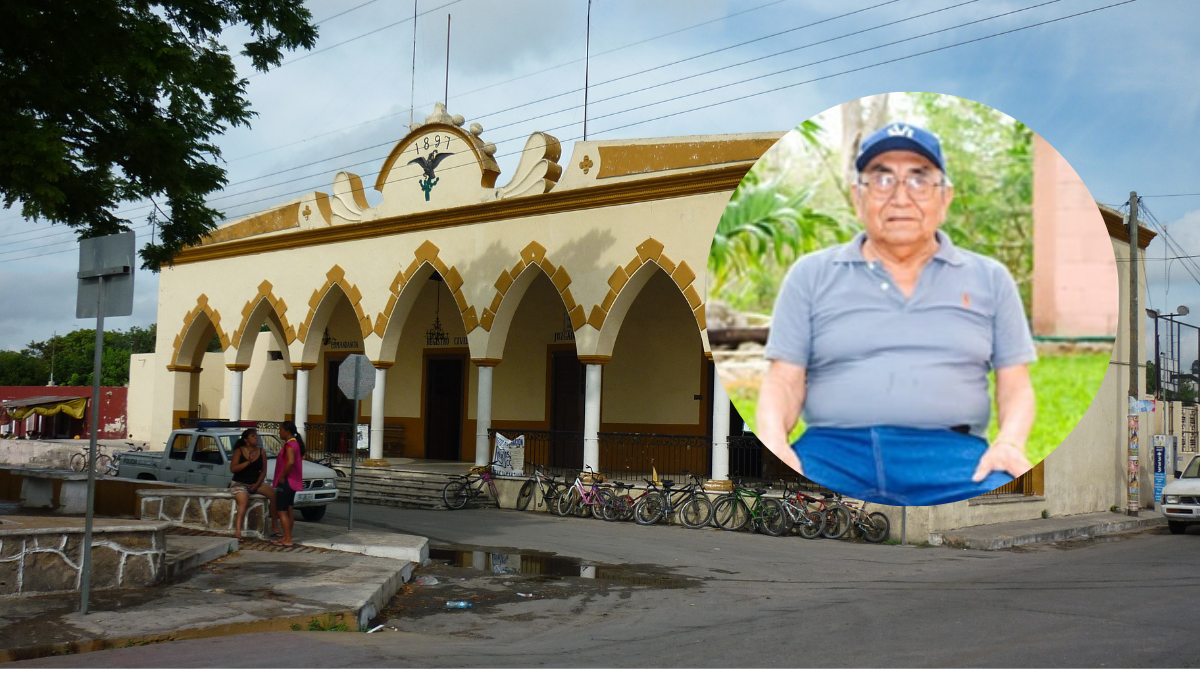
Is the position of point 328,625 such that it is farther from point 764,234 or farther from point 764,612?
point 764,234

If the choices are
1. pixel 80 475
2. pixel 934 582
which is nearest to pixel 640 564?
pixel 934 582

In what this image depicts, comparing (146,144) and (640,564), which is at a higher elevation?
(146,144)

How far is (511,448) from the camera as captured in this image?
63.9ft

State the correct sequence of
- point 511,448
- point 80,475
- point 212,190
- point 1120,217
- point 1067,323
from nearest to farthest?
point 1067,323, point 1120,217, point 212,190, point 80,475, point 511,448

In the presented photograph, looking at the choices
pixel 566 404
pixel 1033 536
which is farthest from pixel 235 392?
pixel 1033 536

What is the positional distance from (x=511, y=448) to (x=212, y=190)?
9134mm

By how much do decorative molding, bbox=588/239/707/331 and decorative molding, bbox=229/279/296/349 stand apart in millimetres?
9273

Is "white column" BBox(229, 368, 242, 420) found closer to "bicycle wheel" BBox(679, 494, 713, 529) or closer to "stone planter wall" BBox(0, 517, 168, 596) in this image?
"bicycle wheel" BBox(679, 494, 713, 529)

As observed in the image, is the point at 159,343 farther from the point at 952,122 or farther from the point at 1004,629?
the point at 952,122

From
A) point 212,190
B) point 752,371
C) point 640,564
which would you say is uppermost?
point 212,190

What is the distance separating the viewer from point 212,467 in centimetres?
1560

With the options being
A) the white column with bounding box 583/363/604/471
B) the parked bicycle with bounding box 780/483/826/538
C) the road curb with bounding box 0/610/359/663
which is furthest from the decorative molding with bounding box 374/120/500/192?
the road curb with bounding box 0/610/359/663

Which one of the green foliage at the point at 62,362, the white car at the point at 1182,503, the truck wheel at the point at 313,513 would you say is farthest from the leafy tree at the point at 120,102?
the green foliage at the point at 62,362

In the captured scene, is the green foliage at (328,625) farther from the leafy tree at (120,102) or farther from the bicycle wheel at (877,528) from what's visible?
the bicycle wheel at (877,528)
